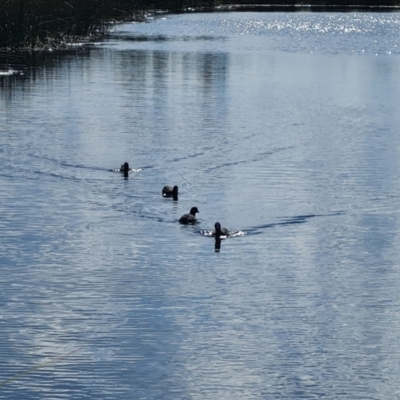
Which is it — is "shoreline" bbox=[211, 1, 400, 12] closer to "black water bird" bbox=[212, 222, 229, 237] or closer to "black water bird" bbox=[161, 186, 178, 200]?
"black water bird" bbox=[161, 186, 178, 200]

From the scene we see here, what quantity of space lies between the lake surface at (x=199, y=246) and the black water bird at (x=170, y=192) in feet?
0.77

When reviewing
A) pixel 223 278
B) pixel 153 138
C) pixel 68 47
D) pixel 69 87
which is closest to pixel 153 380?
pixel 223 278

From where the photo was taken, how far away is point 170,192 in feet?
67.7

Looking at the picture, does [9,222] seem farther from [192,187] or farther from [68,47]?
[68,47]

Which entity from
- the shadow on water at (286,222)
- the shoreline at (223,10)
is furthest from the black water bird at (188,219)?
the shoreline at (223,10)

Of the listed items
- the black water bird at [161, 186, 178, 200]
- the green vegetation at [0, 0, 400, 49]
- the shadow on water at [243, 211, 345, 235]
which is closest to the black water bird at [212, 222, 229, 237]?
the shadow on water at [243, 211, 345, 235]

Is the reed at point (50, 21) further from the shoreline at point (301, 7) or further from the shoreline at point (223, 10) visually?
the shoreline at point (301, 7)

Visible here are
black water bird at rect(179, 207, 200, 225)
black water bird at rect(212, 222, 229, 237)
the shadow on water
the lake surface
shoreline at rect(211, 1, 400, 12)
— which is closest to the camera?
the lake surface

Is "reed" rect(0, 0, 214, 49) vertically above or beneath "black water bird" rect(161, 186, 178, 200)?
above

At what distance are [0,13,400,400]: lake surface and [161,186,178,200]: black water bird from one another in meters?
0.24

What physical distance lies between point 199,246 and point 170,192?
352 centimetres

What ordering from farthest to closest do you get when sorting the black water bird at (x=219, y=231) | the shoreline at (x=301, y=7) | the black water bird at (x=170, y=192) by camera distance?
the shoreline at (x=301, y=7) → the black water bird at (x=170, y=192) → the black water bird at (x=219, y=231)

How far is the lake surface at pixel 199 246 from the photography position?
1212cm

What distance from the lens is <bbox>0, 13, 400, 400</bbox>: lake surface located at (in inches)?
477
